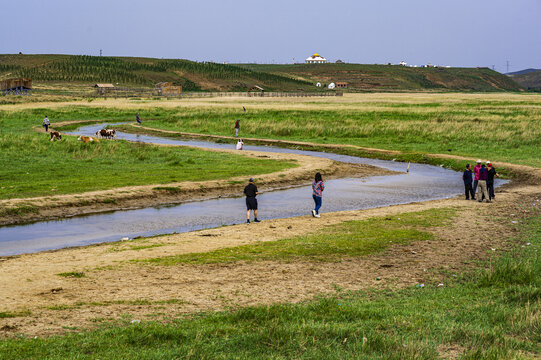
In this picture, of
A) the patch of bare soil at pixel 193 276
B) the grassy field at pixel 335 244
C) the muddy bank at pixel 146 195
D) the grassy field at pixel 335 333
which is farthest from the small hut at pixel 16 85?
the grassy field at pixel 335 333

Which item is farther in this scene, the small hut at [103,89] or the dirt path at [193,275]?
the small hut at [103,89]

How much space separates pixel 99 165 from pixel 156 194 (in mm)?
8309

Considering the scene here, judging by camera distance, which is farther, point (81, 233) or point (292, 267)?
point (81, 233)

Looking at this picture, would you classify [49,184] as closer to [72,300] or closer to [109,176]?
[109,176]

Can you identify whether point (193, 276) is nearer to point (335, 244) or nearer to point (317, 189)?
point (335, 244)

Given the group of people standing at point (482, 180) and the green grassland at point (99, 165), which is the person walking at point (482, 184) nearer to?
the group of people standing at point (482, 180)

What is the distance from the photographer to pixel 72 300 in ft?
35.7

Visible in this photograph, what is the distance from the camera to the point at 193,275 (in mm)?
13062

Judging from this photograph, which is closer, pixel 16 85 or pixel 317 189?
pixel 317 189

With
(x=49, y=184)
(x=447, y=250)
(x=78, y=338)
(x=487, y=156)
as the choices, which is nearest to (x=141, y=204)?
(x=49, y=184)

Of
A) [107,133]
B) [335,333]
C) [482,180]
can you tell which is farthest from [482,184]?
[107,133]

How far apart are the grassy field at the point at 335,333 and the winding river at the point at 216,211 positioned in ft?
29.9

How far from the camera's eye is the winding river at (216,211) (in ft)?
Answer: 59.8

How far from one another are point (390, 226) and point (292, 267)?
19.9ft
